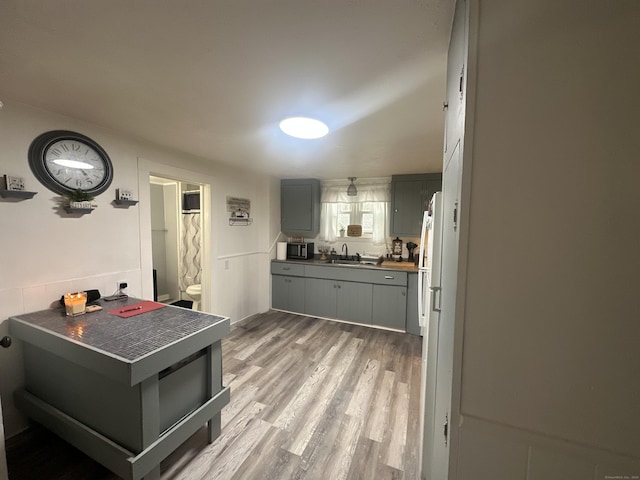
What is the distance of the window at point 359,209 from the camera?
400 cm

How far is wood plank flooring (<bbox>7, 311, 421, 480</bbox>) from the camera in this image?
1.48 metres

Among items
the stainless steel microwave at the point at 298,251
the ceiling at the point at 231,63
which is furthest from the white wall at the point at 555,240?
the stainless steel microwave at the point at 298,251

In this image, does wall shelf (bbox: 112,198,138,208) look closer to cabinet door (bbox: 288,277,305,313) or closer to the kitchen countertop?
the kitchen countertop

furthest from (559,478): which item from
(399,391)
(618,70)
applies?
(399,391)

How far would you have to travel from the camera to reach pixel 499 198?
616 millimetres

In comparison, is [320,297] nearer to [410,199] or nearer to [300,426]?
[410,199]

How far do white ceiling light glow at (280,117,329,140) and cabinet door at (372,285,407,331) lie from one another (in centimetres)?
237

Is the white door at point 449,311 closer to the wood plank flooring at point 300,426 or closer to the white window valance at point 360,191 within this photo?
the wood plank flooring at point 300,426

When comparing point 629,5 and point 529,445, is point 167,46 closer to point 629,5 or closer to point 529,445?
point 629,5

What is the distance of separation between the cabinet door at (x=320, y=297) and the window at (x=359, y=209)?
2.78 feet

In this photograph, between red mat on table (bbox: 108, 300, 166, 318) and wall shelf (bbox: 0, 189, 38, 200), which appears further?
red mat on table (bbox: 108, 300, 166, 318)

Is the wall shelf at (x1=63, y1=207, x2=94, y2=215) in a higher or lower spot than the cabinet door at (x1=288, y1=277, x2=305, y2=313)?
higher

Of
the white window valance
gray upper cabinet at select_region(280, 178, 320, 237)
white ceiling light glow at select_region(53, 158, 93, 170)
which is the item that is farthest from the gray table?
the white window valance

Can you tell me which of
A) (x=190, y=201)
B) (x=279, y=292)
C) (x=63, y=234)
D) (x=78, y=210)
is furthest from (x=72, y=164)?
(x=279, y=292)
